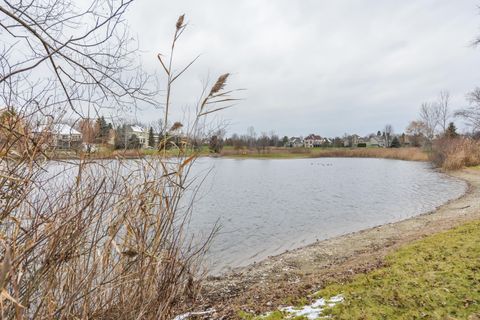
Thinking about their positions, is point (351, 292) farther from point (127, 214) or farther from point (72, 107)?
point (72, 107)

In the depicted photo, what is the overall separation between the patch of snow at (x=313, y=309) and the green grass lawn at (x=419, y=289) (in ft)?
0.31

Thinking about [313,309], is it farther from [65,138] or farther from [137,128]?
[65,138]

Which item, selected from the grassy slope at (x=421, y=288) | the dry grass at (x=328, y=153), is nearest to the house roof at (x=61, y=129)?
the grassy slope at (x=421, y=288)

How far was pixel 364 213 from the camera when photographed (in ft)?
44.1

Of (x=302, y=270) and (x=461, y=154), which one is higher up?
(x=461, y=154)

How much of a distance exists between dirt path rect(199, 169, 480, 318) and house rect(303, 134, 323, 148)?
101171mm

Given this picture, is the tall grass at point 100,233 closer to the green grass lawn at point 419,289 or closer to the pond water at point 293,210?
the green grass lawn at point 419,289

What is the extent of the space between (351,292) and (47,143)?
3598mm

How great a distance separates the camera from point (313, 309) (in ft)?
11.6

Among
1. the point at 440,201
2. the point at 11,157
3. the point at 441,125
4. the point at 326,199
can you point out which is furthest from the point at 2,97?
the point at 441,125

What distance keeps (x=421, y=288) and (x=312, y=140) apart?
375 feet

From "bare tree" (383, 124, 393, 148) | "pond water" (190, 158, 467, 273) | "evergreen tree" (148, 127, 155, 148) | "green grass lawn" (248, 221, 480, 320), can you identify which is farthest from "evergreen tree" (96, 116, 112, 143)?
"bare tree" (383, 124, 393, 148)

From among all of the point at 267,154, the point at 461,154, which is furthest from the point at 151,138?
the point at 267,154

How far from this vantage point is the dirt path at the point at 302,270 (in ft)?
14.8
